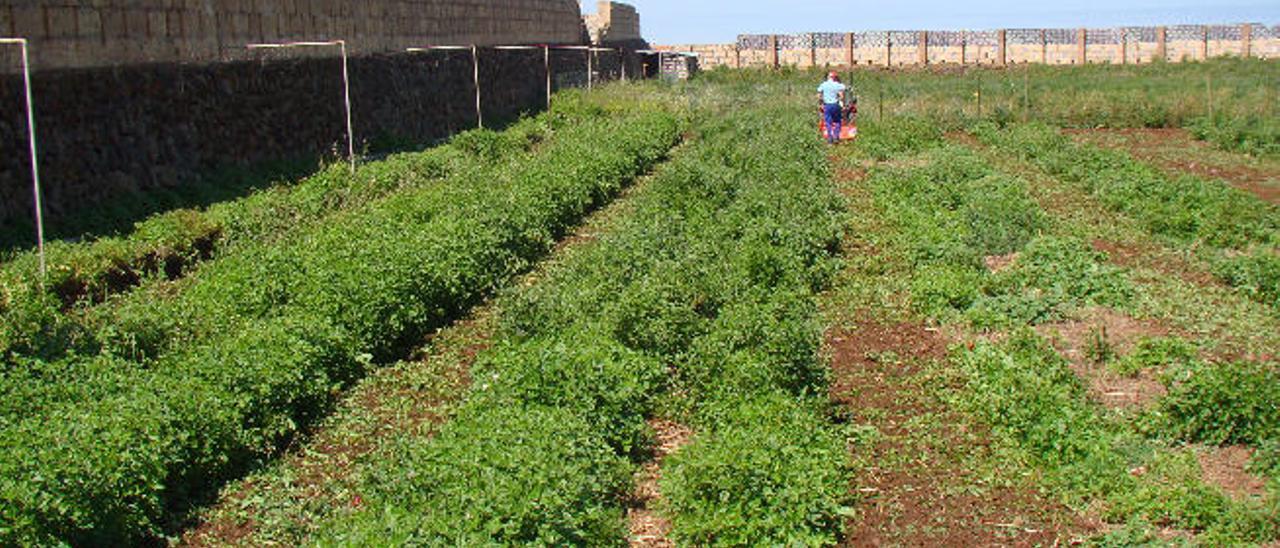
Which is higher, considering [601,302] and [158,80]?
[158,80]

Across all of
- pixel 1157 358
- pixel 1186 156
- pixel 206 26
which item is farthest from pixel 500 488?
pixel 1186 156

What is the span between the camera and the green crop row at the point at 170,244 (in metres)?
9.66

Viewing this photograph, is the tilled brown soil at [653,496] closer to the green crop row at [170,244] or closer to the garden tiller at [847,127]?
the green crop row at [170,244]

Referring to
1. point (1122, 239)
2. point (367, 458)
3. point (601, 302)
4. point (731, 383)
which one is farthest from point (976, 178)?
point (367, 458)

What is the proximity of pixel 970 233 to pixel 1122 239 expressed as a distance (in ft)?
7.28

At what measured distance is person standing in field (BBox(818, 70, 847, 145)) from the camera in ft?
83.6

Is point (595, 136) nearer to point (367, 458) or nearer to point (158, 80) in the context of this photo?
point (158, 80)

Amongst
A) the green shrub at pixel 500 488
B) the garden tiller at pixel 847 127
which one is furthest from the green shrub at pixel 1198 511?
the garden tiller at pixel 847 127

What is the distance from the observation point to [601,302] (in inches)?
413

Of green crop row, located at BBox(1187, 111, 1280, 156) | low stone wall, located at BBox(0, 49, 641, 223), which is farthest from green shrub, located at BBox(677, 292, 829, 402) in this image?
green crop row, located at BBox(1187, 111, 1280, 156)

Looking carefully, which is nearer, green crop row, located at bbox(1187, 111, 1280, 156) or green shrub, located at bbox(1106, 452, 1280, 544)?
green shrub, located at bbox(1106, 452, 1280, 544)

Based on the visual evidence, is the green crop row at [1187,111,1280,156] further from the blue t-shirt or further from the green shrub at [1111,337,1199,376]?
the green shrub at [1111,337,1199,376]

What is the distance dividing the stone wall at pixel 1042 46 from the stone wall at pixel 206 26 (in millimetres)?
33382

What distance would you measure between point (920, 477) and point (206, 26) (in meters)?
14.8
